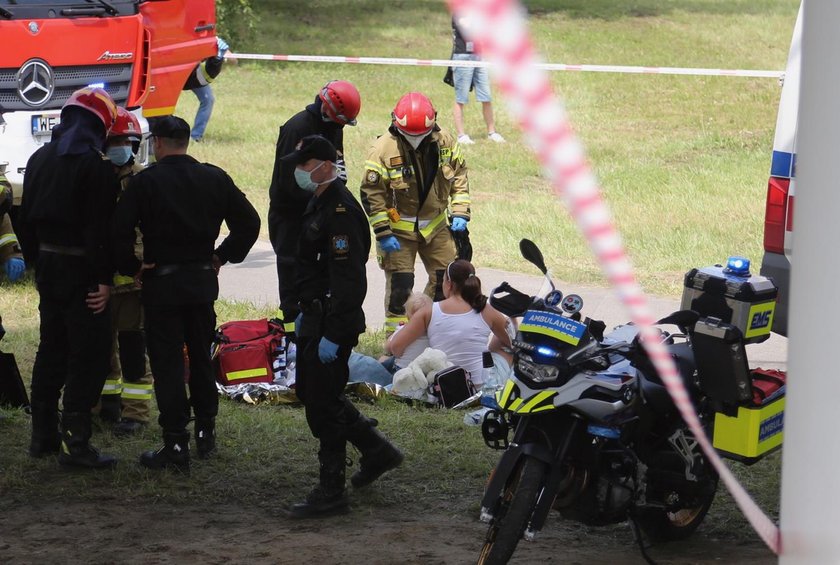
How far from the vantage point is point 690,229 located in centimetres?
1274

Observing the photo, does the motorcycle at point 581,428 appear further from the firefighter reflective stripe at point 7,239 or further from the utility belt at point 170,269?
the firefighter reflective stripe at point 7,239

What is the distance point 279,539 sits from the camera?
5398 millimetres

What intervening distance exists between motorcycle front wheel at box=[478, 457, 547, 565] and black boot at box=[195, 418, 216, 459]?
2276 millimetres

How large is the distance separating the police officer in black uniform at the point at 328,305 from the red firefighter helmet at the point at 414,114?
2497 millimetres

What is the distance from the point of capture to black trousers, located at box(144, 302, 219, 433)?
611 cm

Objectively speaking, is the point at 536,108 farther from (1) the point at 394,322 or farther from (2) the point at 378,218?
(1) the point at 394,322

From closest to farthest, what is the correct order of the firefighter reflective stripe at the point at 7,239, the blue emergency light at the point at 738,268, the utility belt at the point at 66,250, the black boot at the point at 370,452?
the blue emergency light at the point at 738,268, the black boot at the point at 370,452, the utility belt at the point at 66,250, the firefighter reflective stripe at the point at 7,239

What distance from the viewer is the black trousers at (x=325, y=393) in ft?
18.4

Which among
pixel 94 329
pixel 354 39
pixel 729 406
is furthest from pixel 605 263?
pixel 354 39

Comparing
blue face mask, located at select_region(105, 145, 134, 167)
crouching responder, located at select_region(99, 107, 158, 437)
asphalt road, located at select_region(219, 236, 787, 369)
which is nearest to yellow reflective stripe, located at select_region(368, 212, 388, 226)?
asphalt road, located at select_region(219, 236, 787, 369)

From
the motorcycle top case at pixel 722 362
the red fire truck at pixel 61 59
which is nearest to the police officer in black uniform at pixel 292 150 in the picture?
the red fire truck at pixel 61 59

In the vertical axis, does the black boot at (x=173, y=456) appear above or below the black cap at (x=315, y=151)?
below

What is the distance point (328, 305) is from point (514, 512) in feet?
4.76

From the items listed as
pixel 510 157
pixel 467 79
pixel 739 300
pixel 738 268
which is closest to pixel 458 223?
pixel 738 268
